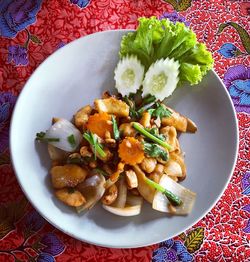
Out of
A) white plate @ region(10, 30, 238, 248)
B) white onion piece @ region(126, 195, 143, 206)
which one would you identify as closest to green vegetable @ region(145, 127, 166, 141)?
white plate @ region(10, 30, 238, 248)

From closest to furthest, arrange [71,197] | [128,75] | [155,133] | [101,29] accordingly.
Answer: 1. [71,197]
2. [155,133]
3. [128,75]
4. [101,29]

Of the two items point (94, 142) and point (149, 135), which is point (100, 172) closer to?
point (94, 142)

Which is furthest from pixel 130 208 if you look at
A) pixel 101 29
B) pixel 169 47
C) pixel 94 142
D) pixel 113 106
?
pixel 101 29

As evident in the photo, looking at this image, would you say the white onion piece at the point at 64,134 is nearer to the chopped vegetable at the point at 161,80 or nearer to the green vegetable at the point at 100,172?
the green vegetable at the point at 100,172

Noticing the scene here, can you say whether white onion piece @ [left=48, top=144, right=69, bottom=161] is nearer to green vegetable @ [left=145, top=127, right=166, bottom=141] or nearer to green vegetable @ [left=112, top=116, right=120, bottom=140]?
green vegetable @ [left=112, top=116, right=120, bottom=140]

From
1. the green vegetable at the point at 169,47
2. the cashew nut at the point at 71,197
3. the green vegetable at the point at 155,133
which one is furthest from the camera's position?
the green vegetable at the point at 169,47

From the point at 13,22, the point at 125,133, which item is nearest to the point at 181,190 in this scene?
the point at 125,133

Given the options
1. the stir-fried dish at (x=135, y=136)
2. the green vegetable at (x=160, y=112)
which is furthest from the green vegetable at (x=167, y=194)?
the green vegetable at (x=160, y=112)
